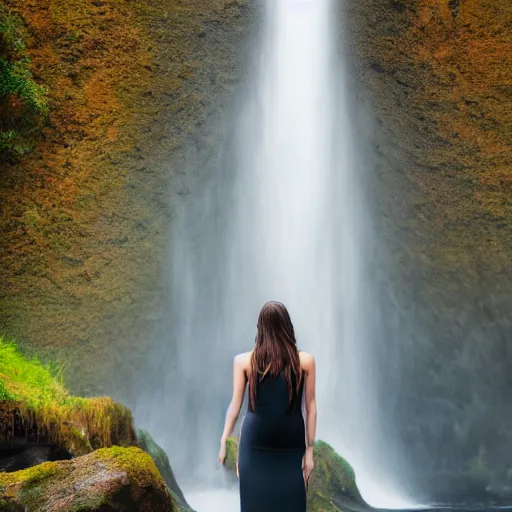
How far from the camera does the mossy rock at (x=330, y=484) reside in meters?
8.77

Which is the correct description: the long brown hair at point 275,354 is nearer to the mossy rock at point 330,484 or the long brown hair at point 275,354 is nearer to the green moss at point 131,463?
the green moss at point 131,463

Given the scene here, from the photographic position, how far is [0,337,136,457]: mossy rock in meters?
6.70

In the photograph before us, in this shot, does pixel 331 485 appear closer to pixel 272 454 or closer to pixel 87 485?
pixel 87 485

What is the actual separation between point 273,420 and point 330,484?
19.7 ft

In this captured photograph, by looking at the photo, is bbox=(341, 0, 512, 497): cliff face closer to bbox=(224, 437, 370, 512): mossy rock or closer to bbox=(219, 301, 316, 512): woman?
bbox=(224, 437, 370, 512): mossy rock

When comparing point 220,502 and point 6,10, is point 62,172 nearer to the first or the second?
point 6,10

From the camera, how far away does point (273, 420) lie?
3463 mm

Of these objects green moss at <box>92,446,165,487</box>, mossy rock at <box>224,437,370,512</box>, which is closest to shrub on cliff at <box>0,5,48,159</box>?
mossy rock at <box>224,437,370,512</box>

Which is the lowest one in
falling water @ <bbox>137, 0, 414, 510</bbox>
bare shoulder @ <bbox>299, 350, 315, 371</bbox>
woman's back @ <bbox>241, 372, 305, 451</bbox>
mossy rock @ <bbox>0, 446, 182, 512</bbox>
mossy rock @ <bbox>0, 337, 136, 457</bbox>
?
mossy rock @ <bbox>0, 446, 182, 512</bbox>

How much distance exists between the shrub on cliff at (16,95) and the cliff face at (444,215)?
20.0 ft

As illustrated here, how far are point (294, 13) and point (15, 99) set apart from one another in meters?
5.70

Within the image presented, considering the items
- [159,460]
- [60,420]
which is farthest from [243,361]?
[159,460]

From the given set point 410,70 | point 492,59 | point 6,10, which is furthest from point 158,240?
point 492,59

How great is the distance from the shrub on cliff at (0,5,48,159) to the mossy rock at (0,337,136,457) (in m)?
5.25
